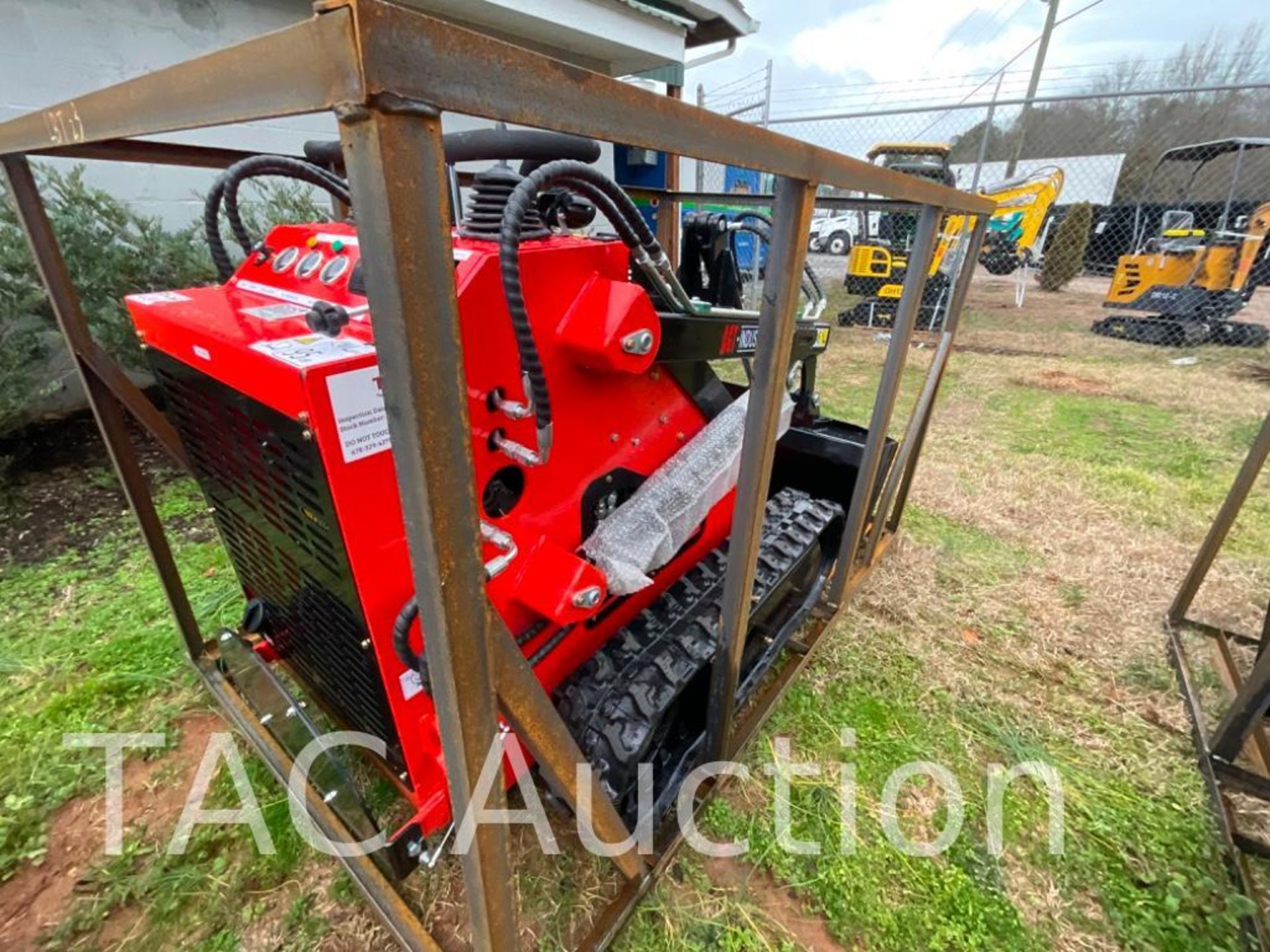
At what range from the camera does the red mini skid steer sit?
98 centimetres

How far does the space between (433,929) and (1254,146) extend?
8.96 metres

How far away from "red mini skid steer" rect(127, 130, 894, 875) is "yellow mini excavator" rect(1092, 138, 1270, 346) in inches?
312

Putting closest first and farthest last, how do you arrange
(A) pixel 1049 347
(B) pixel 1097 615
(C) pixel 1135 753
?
1. (C) pixel 1135 753
2. (B) pixel 1097 615
3. (A) pixel 1049 347

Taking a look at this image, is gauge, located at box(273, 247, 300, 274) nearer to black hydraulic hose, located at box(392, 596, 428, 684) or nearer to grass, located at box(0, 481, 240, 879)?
black hydraulic hose, located at box(392, 596, 428, 684)

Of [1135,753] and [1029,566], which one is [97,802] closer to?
[1135,753]

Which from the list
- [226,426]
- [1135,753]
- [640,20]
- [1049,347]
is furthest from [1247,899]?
[1049,347]

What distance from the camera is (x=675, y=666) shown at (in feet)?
4.71

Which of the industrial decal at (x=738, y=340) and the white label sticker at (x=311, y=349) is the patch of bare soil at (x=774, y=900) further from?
the white label sticker at (x=311, y=349)

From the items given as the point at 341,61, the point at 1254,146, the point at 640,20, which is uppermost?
the point at 640,20

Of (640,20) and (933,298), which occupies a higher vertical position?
(640,20)

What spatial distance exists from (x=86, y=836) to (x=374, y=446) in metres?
1.53

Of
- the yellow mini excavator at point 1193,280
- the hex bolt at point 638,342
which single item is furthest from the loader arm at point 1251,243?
the hex bolt at point 638,342

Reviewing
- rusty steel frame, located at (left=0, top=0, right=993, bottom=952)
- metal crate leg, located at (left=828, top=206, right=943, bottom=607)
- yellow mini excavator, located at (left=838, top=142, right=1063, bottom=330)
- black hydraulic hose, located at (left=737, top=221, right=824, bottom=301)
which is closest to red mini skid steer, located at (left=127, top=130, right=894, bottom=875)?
A: rusty steel frame, located at (left=0, top=0, right=993, bottom=952)

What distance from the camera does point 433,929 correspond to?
1.33 m
